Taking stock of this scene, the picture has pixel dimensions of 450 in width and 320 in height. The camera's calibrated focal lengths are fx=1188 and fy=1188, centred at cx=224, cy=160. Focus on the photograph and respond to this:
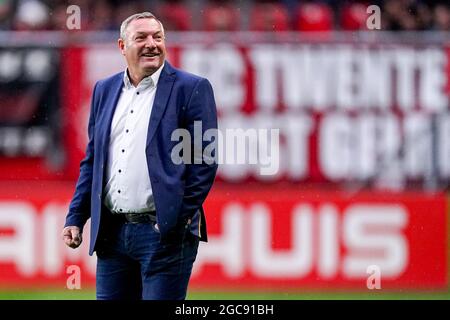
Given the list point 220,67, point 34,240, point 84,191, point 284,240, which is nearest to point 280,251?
point 284,240

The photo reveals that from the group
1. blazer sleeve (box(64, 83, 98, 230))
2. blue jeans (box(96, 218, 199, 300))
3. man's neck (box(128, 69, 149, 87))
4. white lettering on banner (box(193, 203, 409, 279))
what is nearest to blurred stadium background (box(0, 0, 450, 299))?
white lettering on banner (box(193, 203, 409, 279))

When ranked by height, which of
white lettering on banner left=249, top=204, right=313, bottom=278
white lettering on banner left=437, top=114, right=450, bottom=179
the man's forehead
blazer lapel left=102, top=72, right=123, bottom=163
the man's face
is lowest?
white lettering on banner left=249, top=204, right=313, bottom=278

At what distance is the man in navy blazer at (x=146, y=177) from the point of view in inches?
175

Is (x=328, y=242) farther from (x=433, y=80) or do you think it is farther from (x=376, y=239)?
(x=433, y=80)

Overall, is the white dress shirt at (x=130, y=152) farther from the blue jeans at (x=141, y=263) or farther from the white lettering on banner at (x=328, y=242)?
the white lettering on banner at (x=328, y=242)

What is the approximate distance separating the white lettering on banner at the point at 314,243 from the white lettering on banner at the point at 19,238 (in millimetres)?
1090

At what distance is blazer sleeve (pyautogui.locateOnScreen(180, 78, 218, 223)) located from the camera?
4461 mm

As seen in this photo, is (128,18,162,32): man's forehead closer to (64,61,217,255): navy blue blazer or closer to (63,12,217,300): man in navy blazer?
(63,12,217,300): man in navy blazer

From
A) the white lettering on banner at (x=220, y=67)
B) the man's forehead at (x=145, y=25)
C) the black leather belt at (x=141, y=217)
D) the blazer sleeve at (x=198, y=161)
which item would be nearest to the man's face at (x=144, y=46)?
the man's forehead at (x=145, y=25)

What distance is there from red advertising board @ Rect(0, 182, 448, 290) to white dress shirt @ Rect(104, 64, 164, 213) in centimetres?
320

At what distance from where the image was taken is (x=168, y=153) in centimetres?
446

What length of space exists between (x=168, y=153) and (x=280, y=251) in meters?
3.43

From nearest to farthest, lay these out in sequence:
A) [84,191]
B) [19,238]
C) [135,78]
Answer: [135,78] < [84,191] < [19,238]

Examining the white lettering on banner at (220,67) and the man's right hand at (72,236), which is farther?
the white lettering on banner at (220,67)
